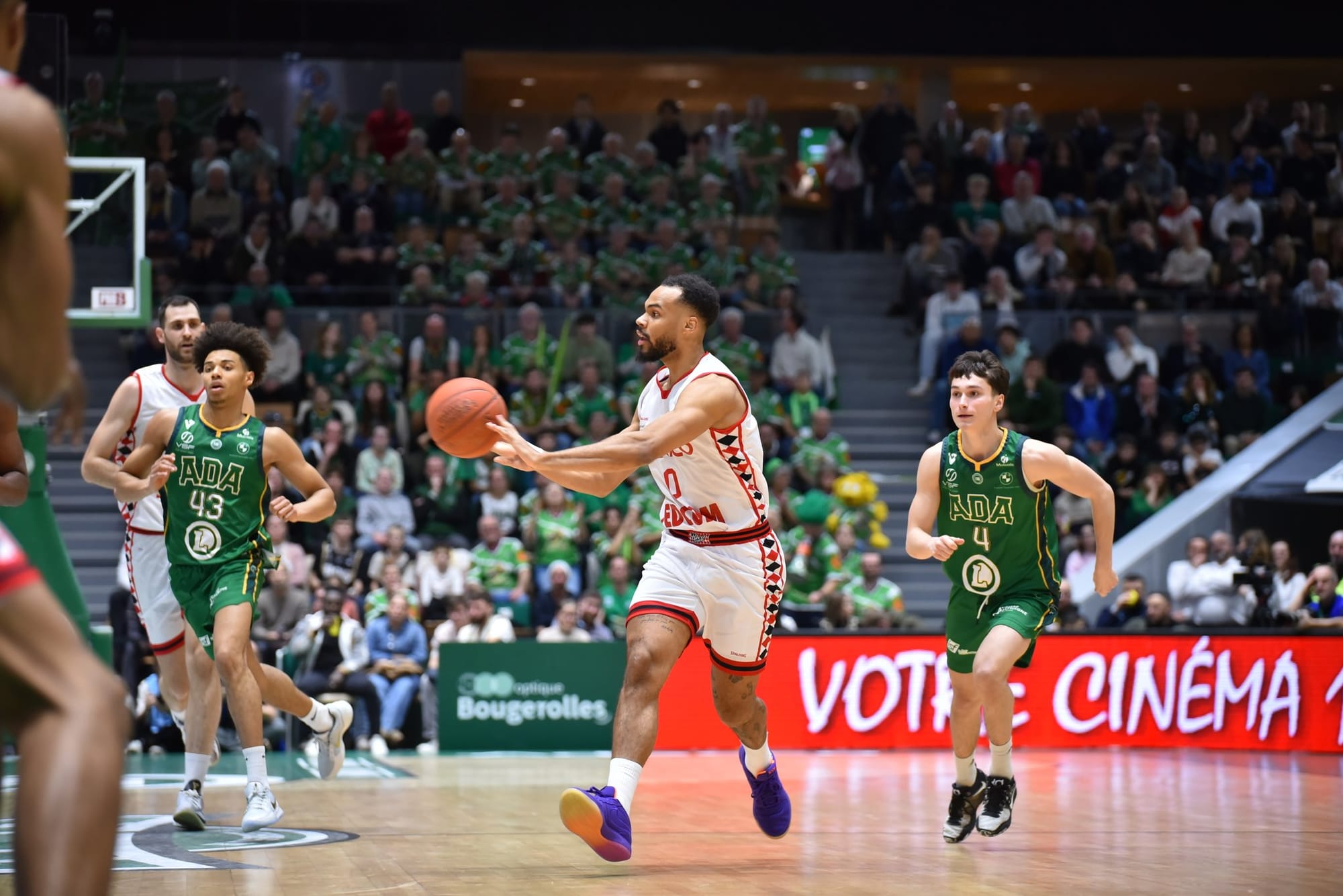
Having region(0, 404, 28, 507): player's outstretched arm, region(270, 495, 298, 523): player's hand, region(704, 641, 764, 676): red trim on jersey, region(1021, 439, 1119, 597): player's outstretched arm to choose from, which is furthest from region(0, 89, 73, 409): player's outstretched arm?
region(1021, 439, 1119, 597): player's outstretched arm

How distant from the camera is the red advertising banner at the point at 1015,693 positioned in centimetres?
1295

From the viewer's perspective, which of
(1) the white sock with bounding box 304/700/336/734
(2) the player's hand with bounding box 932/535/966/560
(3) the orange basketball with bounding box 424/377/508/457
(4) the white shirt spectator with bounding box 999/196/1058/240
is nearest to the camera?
(3) the orange basketball with bounding box 424/377/508/457

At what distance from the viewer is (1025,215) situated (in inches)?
786

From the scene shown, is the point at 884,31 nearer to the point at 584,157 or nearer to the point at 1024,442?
the point at 584,157

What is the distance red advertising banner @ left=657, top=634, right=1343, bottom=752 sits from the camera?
42.5ft

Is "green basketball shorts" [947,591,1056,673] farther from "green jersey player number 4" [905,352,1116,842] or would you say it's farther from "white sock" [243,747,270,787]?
"white sock" [243,747,270,787]

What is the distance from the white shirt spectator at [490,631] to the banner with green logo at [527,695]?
36 centimetres

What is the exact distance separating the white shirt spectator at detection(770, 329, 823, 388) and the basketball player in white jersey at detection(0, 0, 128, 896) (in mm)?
15047

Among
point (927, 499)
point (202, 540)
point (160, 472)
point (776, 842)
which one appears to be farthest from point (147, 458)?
point (927, 499)

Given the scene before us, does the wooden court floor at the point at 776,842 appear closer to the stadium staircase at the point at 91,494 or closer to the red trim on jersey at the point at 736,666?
the red trim on jersey at the point at 736,666

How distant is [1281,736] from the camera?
12633 mm

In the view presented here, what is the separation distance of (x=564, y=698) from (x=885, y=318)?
868cm

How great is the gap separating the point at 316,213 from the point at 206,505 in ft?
37.1

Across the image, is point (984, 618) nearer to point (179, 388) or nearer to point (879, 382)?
point (179, 388)
